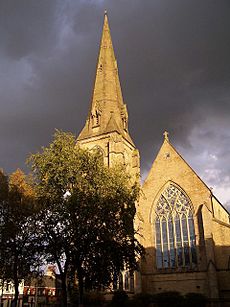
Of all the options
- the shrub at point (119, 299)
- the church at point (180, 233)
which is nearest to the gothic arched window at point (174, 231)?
the church at point (180, 233)

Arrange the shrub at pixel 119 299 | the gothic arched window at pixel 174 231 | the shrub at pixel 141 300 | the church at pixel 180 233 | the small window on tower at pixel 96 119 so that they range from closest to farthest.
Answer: the shrub at pixel 141 300 < the shrub at pixel 119 299 < the church at pixel 180 233 < the gothic arched window at pixel 174 231 < the small window on tower at pixel 96 119

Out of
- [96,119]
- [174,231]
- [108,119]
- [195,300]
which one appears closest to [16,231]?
[195,300]

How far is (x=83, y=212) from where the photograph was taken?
19.8 m

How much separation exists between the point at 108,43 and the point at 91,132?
16.2 metres

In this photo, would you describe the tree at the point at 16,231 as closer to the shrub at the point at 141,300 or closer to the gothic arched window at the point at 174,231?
the shrub at the point at 141,300

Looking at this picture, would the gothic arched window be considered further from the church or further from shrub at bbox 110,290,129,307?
shrub at bbox 110,290,129,307

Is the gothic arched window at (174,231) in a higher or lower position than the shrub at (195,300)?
higher

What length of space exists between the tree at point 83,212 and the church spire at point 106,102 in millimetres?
23420

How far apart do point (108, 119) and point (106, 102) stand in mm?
3035

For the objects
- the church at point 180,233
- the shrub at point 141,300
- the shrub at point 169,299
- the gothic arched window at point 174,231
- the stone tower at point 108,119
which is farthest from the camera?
the stone tower at point 108,119

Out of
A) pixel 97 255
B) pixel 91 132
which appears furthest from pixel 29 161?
pixel 91 132

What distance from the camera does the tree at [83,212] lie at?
65.2 ft

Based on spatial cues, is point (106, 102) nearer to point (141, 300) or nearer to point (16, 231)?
point (141, 300)

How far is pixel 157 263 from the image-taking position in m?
31.7
